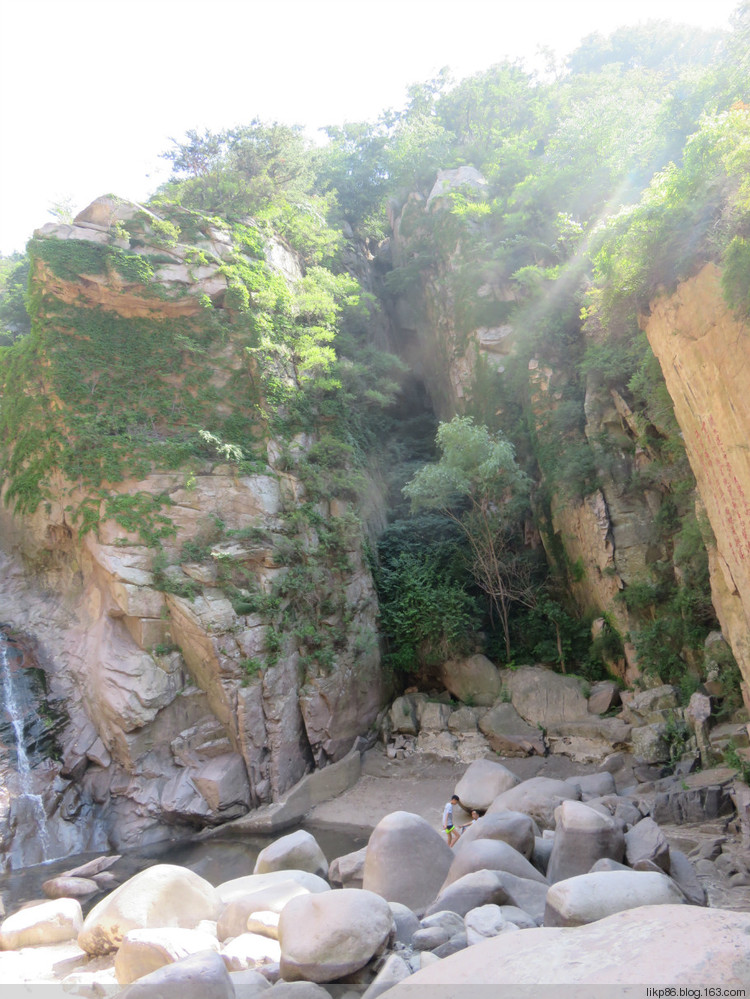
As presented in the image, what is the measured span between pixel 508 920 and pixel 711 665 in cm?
928

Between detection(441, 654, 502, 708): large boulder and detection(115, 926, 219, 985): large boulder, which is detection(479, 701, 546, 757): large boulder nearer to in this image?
detection(441, 654, 502, 708): large boulder

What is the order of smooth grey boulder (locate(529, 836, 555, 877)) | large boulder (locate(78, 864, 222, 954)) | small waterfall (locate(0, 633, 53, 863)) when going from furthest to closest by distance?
1. small waterfall (locate(0, 633, 53, 863))
2. smooth grey boulder (locate(529, 836, 555, 877))
3. large boulder (locate(78, 864, 222, 954))

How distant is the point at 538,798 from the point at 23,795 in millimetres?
11308

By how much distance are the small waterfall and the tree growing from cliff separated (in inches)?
482

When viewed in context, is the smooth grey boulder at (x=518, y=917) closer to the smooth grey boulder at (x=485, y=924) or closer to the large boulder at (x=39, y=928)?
the smooth grey boulder at (x=485, y=924)

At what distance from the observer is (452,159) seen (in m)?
31.7

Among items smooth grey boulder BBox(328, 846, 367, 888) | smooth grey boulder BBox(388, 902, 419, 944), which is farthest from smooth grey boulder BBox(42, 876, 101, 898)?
smooth grey boulder BBox(388, 902, 419, 944)

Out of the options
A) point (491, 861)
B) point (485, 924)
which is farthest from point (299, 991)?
point (491, 861)

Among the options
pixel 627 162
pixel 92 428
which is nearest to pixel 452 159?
pixel 627 162

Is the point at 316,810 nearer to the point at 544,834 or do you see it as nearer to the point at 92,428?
the point at 544,834

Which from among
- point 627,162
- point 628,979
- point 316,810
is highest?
point 627,162

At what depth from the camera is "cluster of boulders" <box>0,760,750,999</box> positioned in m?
6.25

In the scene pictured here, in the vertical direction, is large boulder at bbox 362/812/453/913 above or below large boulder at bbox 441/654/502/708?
below

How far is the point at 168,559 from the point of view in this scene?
16500 mm
